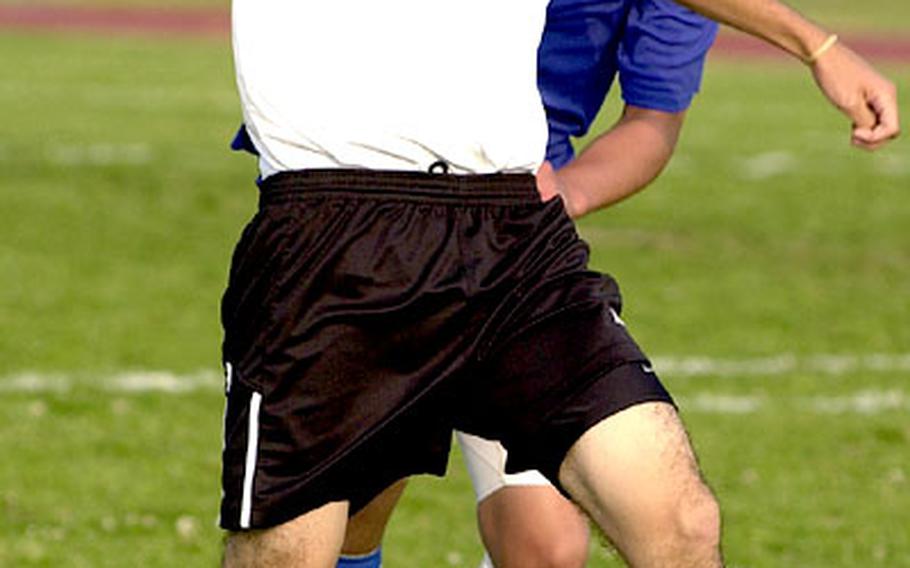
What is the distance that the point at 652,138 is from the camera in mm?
6246

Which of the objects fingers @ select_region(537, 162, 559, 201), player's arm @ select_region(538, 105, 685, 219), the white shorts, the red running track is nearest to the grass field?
the white shorts

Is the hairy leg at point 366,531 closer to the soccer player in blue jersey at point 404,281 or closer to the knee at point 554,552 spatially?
the knee at point 554,552

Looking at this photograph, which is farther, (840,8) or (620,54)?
(840,8)

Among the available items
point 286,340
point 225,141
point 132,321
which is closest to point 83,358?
point 132,321

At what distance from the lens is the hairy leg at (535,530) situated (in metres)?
6.03

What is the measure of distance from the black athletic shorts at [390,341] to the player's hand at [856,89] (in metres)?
0.61

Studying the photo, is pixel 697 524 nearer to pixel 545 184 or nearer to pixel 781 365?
pixel 545 184

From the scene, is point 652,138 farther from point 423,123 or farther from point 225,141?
point 225,141

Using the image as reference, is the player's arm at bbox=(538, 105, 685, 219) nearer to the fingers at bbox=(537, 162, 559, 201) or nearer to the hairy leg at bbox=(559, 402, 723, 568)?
the fingers at bbox=(537, 162, 559, 201)

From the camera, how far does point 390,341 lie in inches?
189

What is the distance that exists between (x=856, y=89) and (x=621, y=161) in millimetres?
1401

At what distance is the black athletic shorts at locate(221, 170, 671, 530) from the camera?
4.77 metres

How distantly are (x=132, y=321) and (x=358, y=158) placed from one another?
8003 mm

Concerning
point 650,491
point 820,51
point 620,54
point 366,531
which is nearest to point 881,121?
point 820,51
